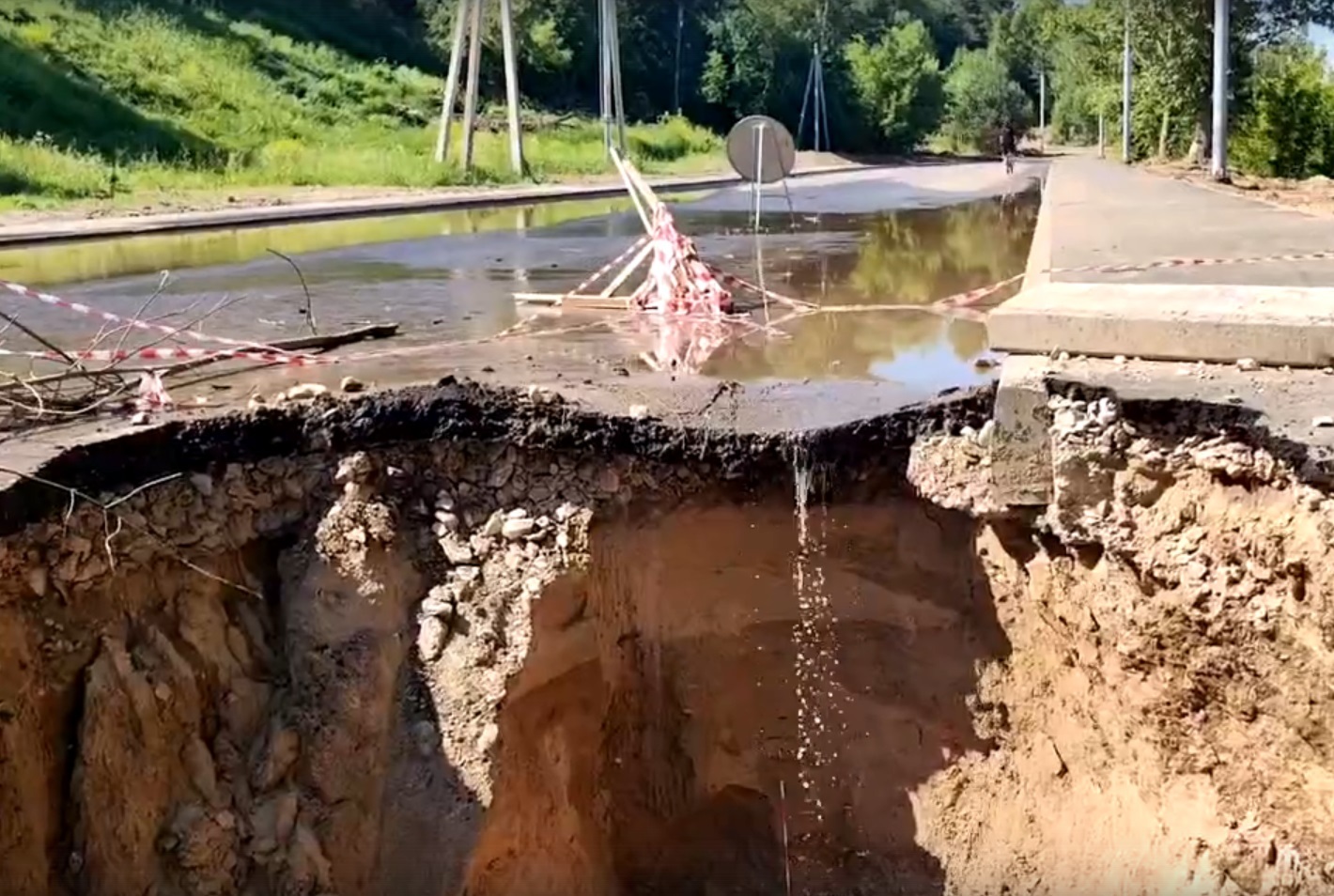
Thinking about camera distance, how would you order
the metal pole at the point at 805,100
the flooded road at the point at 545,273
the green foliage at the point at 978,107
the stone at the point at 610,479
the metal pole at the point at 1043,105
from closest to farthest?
1. the stone at the point at 610,479
2. the flooded road at the point at 545,273
3. the metal pole at the point at 805,100
4. the green foliage at the point at 978,107
5. the metal pole at the point at 1043,105

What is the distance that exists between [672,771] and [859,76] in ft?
208

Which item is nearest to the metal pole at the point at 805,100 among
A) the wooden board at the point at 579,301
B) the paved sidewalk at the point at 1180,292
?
the paved sidewalk at the point at 1180,292

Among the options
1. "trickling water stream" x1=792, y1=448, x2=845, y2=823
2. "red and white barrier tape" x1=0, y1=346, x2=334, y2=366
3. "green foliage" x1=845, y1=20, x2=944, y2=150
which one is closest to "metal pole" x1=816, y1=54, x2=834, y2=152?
"green foliage" x1=845, y1=20, x2=944, y2=150

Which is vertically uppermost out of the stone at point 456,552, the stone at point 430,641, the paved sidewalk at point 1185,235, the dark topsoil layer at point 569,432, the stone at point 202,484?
the paved sidewalk at point 1185,235

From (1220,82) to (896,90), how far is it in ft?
143

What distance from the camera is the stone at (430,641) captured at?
20.0 feet

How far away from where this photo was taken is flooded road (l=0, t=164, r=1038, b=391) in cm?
928

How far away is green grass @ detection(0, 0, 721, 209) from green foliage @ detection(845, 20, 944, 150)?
17.8m

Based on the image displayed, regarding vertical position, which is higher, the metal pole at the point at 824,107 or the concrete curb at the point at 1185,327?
the metal pole at the point at 824,107

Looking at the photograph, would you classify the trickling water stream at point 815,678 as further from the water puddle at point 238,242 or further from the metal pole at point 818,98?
the metal pole at point 818,98

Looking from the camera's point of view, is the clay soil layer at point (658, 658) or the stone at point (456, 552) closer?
the clay soil layer at point (658, 658)

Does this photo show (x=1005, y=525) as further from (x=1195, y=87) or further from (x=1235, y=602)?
(x=1195, y=87)

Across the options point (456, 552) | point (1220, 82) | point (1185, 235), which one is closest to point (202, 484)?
point (456, 552)

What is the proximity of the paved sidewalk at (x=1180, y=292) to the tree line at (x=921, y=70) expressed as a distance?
18.7m
